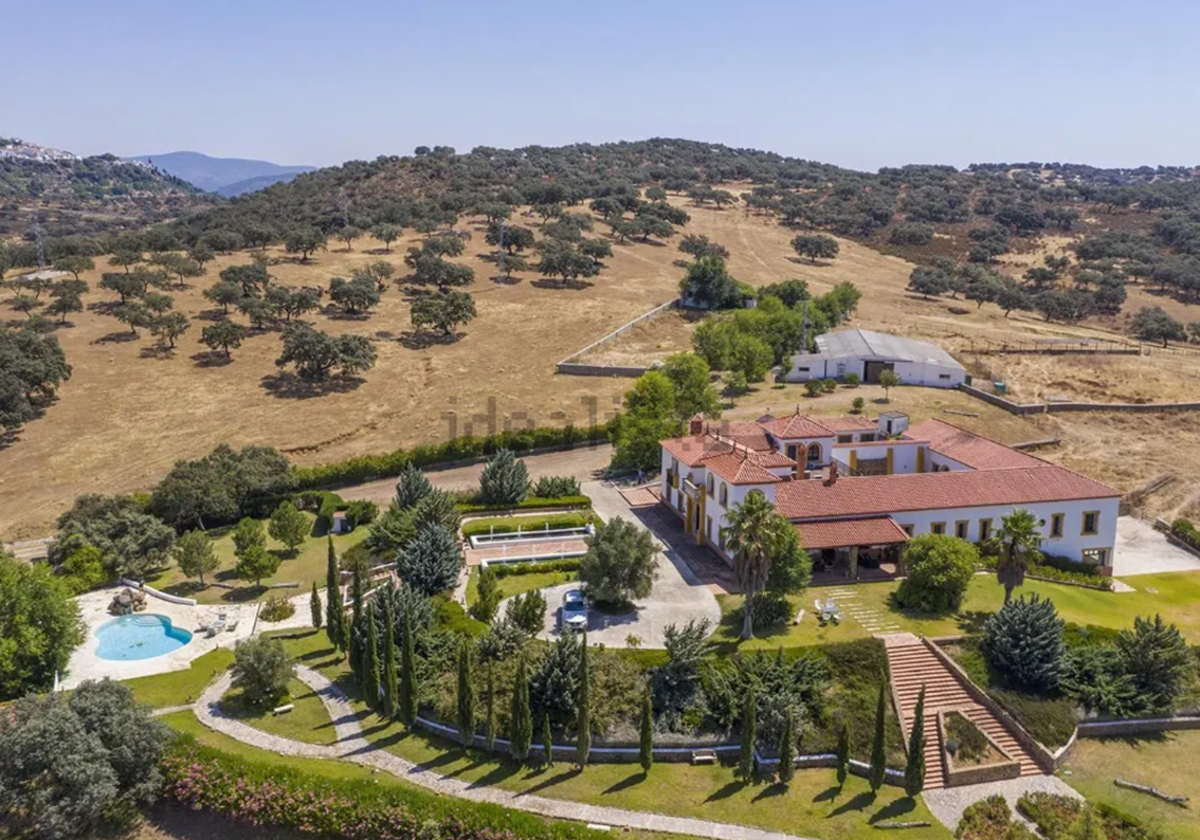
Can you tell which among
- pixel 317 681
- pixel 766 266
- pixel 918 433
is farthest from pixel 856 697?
pixel 766 266

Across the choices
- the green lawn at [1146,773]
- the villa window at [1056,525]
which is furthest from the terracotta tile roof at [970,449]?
the green lawn at [1146,773]

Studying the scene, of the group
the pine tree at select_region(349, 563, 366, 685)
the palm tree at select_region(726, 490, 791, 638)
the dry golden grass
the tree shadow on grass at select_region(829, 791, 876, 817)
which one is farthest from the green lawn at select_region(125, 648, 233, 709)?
the dry golden grass

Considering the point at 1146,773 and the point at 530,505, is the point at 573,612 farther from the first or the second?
the point at 1146,773

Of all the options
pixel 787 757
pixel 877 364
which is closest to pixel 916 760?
pixel 787 757

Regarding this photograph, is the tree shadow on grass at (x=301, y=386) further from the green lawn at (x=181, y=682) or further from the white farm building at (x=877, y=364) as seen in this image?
the green lawn at (x=181, y=682)

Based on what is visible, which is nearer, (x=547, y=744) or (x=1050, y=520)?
(x=547, y=744)
